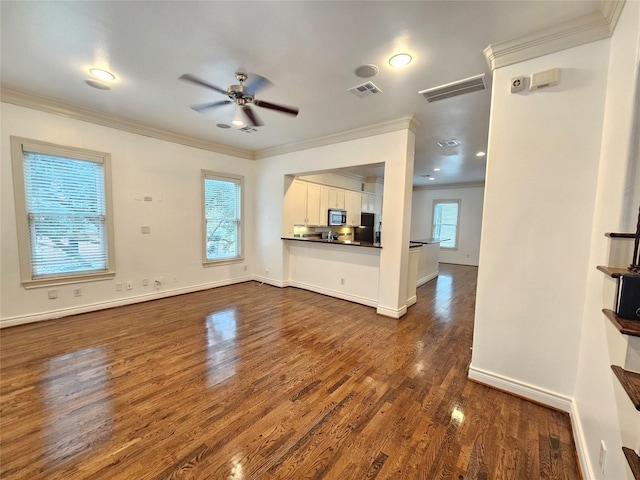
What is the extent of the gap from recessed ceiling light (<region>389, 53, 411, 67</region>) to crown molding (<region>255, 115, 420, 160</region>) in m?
1.23

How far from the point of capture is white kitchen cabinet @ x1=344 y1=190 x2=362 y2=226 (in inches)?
287

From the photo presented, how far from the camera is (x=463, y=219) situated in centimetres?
912

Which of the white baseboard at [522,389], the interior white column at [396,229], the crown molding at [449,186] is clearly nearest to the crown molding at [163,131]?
the interior white column at [396,229]

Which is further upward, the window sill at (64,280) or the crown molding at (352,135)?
the crown molding at (352,135)

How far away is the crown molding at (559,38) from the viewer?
68.8 inches

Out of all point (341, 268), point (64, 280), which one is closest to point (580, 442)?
point (341, 268)

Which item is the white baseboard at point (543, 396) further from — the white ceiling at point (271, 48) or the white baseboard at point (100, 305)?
the white baseboard at point (100, 305)

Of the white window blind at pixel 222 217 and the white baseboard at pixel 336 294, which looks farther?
the white window blind at pixel 222 217

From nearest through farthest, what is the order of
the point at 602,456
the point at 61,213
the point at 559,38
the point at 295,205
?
the point at 602,456 < the point at 559,38 < the point at 61,213 < the point at 295,205

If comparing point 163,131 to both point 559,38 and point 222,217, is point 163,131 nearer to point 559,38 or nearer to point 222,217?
point 222,217

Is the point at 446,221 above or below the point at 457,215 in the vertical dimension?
below

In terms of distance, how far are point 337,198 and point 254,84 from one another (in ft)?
14.5

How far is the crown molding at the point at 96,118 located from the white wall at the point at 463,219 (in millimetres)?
7516

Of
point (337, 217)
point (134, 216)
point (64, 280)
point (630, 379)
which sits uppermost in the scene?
point (337, 217)
